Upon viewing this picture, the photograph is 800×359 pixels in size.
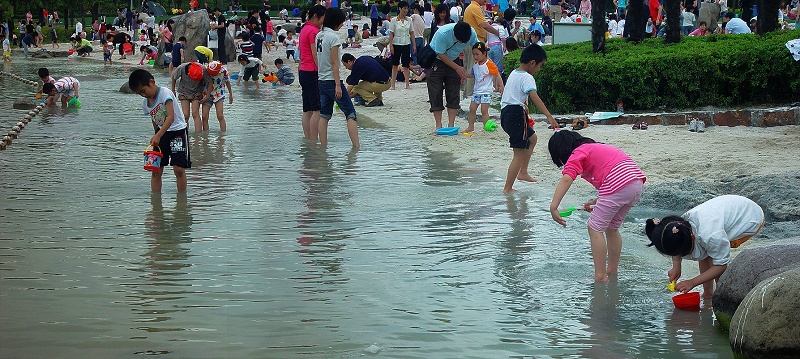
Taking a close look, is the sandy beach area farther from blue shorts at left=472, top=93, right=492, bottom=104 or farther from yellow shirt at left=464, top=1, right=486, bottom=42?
yellow shirt at left=464, top=1, right=486, bottom=42

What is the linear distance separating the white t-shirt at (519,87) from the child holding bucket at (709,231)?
383cm

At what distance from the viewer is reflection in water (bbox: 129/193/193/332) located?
20.0 feet

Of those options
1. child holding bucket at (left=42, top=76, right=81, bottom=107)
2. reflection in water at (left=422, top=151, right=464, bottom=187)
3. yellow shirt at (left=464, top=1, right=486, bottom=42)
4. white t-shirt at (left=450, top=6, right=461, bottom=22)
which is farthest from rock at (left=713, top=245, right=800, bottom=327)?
white t-shirt at (left=450, top=6, right=461, bottom=22)

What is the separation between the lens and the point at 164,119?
31.4 feet

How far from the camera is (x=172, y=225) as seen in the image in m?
8.55

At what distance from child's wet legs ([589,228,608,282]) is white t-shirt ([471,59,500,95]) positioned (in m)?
7.33

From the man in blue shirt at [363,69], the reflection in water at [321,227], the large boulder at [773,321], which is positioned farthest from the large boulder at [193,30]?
the large boulder at [773,321]

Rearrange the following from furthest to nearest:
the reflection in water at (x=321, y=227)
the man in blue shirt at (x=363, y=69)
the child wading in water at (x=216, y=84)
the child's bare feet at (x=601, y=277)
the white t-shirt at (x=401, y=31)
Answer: the white t-shirt at (x=401, y=31), the man in blue shirt at (x=363, y=69), the child wading in water at (x=216, y=84), the reflection in water at (x=321, y=227), the child's bare feet at (x=601, y=277)

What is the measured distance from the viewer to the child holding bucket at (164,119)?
30.9ft

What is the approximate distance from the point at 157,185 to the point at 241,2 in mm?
50933

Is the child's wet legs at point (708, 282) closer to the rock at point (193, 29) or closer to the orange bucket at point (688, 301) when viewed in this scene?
the orange bucket at point (688, 301)

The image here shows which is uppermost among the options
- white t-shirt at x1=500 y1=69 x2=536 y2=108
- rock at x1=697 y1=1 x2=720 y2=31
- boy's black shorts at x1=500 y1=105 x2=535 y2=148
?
rock at x1=697 y1=1 x2=720 y2=31

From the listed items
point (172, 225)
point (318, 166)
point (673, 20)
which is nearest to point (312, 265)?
point (172, 225)

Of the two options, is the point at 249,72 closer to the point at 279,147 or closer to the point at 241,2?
the point at 279,147
